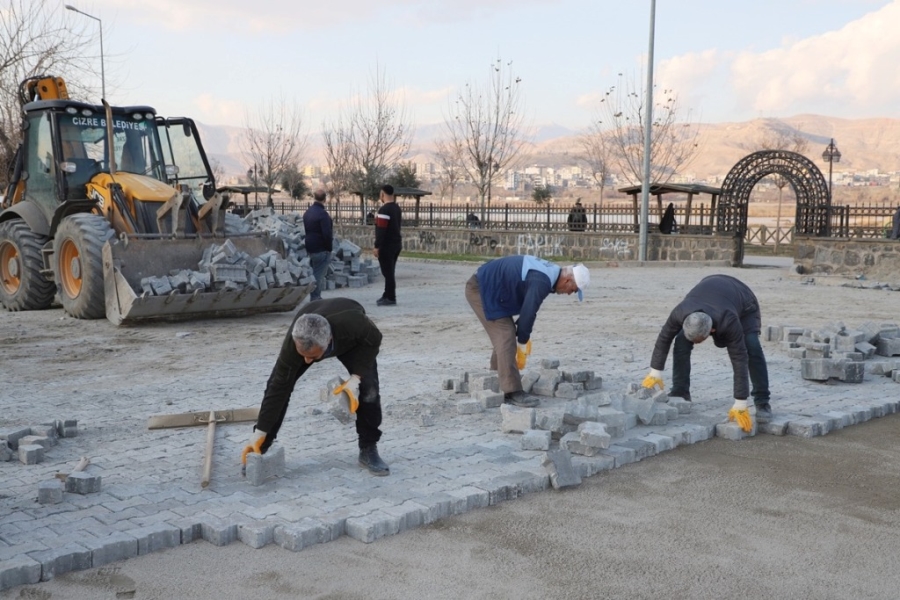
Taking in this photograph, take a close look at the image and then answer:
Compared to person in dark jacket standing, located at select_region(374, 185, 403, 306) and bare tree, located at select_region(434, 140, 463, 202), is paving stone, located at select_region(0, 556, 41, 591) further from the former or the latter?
bare tree, located at select_region(434, 140, 463, 202)

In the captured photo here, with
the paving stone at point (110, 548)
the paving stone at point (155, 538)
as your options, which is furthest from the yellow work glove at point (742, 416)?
the paving stone at point (110, 548)

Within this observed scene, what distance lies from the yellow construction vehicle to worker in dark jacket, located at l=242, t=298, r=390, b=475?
6.70 m

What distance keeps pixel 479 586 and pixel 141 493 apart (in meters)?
2.30

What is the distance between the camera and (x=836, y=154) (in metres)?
36.8

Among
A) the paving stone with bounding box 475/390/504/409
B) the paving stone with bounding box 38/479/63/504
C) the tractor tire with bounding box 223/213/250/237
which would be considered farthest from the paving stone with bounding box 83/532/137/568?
the tractor tire with bounding box 223/213/250/237

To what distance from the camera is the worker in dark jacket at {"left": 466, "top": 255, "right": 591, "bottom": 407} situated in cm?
744

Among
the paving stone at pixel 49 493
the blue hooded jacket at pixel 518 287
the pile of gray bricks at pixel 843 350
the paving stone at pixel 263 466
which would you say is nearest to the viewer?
the paving stone at pixel 49 493

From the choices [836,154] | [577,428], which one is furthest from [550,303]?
[836,154]

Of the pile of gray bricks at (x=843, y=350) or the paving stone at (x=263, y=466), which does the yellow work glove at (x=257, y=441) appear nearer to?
the paving stone at (x=263, y=466)

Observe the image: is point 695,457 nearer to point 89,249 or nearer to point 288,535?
point 288,535

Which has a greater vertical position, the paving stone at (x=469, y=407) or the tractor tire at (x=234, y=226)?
the tractor tire at (x=234, y=226)

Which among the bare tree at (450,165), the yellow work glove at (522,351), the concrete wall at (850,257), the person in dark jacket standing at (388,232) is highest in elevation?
→ the bare tree at (450,165)

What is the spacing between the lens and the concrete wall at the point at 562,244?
82.9 feet

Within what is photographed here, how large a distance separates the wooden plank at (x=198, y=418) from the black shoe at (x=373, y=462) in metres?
1.63
